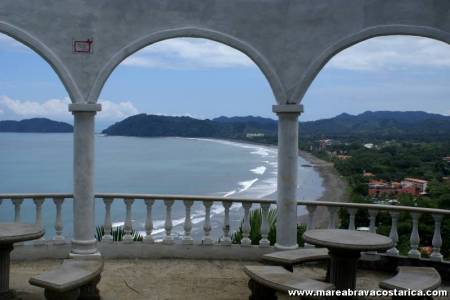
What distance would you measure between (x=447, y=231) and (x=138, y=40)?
38.3 ft

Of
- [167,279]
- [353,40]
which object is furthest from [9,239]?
[353,40]

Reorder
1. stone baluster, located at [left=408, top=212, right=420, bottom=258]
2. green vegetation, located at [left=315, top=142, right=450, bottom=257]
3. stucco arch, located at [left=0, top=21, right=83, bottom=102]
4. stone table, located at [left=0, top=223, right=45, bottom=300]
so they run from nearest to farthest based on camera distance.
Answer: stone table, located at [left=0, top=223, right=45, bottom=300]
stucco arch, located at [left=0, top=21, right=83, bottom=102]
stone baluster, located at [left=408, top=212, right=420, bottom=258]
green vegetation, located at [left=315, top=142, right=450, bottom=257]

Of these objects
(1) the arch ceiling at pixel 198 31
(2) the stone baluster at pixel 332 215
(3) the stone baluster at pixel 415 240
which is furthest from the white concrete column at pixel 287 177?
(3) the stone baluster at pixel 415 240

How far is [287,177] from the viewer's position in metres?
7.72

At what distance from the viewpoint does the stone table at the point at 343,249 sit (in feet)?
18.7

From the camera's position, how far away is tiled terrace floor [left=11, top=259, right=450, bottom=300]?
21.6 feet

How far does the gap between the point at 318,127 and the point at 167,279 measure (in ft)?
309

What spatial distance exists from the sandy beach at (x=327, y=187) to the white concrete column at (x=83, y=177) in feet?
87.1

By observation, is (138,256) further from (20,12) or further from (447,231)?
(447,231)

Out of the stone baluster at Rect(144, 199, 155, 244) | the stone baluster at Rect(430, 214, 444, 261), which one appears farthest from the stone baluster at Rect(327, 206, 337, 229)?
the stone baluster at Rect(144, 199, 155, 244)

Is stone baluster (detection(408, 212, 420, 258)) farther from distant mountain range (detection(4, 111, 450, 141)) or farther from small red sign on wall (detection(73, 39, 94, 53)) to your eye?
distant mountain range (detection(4, 111, 450, 141))

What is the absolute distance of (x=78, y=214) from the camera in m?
7.64

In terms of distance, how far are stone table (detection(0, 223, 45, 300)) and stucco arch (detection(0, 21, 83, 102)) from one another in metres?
2.13

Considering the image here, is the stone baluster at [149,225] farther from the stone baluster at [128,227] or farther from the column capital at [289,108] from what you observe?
the column capital at [289,108]
